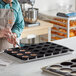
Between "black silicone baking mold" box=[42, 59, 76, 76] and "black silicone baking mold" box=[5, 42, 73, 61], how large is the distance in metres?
0.24

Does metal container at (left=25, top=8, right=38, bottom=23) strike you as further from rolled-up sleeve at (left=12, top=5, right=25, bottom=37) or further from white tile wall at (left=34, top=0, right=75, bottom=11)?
rolled-up sleeve at (left=12, top=5, right=25, bottom=37)

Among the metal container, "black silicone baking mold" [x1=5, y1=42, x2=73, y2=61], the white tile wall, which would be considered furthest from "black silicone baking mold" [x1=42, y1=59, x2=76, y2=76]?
the white tile wall

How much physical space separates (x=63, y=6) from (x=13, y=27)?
2274 millimetres

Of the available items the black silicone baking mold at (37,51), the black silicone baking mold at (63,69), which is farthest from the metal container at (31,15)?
the black silicone baking mold at (63,69)

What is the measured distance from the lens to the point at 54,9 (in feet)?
18.6

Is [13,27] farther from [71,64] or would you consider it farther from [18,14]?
[71,64]

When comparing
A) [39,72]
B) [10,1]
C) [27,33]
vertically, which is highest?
[10,1]

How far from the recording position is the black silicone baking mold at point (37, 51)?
7.90 feet

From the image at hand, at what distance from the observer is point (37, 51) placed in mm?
2549

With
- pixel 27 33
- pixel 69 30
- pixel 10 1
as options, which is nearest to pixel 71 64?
pixel 10 1

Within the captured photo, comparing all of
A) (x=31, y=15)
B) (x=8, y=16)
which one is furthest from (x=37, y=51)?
(x=31, y=15)

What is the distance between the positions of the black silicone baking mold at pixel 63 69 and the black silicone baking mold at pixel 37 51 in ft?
0.79

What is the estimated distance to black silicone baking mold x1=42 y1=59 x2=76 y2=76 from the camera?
6.77 feet

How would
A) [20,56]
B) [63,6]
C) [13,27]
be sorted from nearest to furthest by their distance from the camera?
[20,56], [13,27], [63,6]
